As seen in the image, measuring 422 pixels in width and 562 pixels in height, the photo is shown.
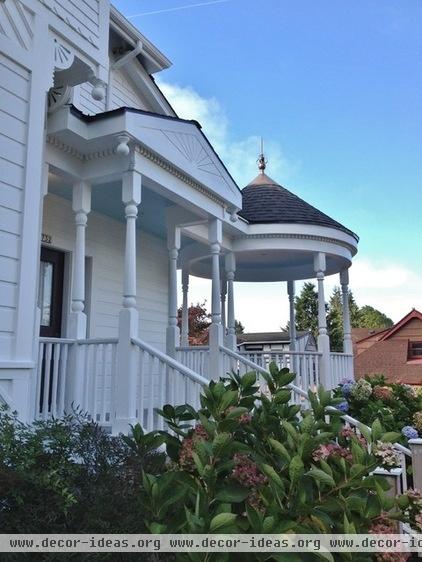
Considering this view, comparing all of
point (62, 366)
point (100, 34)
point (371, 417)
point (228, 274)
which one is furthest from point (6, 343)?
point (228, 274)

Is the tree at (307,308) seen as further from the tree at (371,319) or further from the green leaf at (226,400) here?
the green leaf at (226,400)

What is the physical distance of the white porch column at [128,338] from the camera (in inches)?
168

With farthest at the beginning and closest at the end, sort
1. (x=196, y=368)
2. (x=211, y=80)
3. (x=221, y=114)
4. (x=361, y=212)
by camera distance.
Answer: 1. (x=361, y=212)
2. (x=221, y=114)
3. (x=211, y=80)
4. (x=196, y=368)

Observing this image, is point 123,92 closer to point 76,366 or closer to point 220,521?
point 76,366

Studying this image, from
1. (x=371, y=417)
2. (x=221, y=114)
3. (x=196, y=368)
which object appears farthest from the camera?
(x=221, y=114)

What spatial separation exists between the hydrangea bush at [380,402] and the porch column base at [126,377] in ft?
9.50

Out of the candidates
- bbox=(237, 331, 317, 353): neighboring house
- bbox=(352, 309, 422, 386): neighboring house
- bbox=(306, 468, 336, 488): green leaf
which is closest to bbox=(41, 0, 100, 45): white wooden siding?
bbox=(306, 468, 336, 488): green leaf

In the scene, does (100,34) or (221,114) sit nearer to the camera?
(100,34)

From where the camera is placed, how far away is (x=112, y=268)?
717 centimetres

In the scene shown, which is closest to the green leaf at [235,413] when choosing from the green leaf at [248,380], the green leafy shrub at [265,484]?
the green leafy shrub at [265,484]

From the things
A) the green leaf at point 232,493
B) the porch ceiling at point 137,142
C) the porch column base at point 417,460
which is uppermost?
the porch ceiling at point 137,142

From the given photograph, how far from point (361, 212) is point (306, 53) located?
1140 cm

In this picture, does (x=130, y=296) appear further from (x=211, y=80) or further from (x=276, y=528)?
(x=211, y=80)

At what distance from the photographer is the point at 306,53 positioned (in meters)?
10.3
